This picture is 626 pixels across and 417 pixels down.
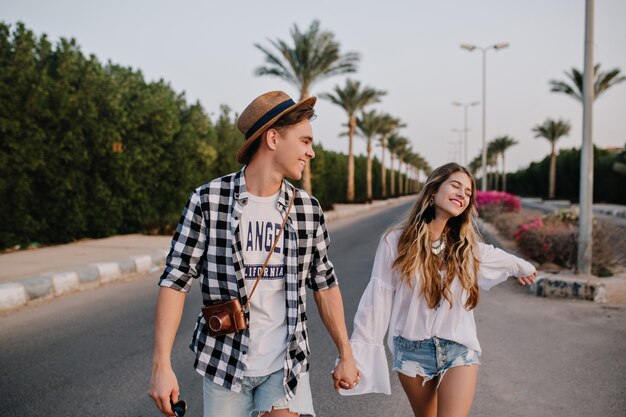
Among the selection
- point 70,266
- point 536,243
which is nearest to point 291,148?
point 70,266

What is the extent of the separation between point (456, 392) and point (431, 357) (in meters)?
0.21

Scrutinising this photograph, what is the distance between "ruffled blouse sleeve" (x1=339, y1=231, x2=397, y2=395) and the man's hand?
1023mm

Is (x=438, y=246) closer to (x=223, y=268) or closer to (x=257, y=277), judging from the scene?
(x=257, y=277)

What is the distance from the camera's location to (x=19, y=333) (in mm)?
5402

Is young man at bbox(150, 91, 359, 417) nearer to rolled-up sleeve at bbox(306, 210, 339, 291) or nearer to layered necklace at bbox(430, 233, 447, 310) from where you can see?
rolled-up sleeve at bbox(306, 210, 339, 291)

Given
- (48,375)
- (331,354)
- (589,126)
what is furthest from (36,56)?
(589,126)

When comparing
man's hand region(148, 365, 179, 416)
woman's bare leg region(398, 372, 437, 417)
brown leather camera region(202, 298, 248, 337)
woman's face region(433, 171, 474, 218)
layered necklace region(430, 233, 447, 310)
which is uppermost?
woman's face region(433, 171, 474, 218)

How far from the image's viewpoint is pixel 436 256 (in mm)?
2742

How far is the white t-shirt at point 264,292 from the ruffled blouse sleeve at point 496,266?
1360 mm

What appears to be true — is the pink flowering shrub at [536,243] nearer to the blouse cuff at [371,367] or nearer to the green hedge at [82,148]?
the blouse cuff at [371,367]

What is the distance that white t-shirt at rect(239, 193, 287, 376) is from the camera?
1.88 meters

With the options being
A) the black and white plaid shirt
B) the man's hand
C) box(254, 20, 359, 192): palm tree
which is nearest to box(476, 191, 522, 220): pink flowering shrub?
box(254, 20, 359, 192): palm tree

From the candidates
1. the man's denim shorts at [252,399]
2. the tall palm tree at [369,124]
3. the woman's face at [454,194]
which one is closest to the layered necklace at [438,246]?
the woman's face at [454,194]

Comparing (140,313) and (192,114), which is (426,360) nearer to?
(140,313)
